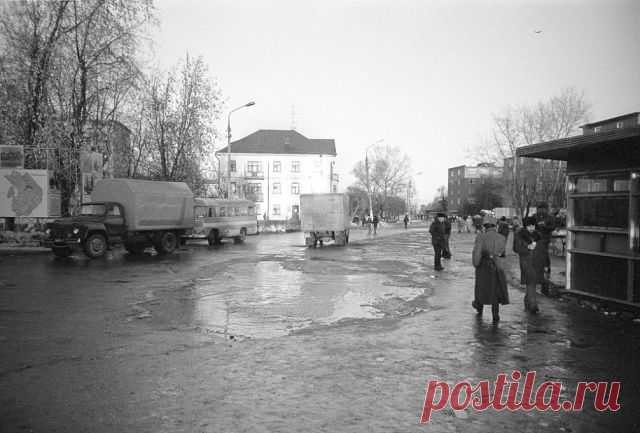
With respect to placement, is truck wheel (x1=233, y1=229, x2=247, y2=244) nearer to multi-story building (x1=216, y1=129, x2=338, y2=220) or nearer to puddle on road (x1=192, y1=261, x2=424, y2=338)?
puddle on road (x1=192, y1=261, x2=424, y2=338)

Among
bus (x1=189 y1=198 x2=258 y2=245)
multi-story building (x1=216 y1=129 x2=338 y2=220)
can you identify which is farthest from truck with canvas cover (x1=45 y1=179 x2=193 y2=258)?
multi-story building (x1=216 y1=129 x2=338 y2=220)

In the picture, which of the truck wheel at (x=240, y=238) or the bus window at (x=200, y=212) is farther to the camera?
the truck wheel at (x=240, y=238)

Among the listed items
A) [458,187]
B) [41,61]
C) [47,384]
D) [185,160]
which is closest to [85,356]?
[47,384]

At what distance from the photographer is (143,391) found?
5117 millimetres

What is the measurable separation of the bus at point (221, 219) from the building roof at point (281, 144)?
49223 mm

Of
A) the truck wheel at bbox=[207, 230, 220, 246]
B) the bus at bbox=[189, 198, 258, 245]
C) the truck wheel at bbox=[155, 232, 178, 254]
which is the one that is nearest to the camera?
the truck wheel at bbox=[155, 232, 178, 254]

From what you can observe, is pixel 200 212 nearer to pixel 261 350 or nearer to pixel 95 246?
pixel 95 246

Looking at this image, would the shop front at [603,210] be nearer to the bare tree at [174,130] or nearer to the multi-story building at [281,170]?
the bare tree at [174,130]

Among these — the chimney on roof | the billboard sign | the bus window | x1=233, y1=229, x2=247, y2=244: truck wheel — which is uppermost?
the chimney on roof

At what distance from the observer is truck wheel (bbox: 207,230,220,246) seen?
3097cm

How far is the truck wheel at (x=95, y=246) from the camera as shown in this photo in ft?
66.1

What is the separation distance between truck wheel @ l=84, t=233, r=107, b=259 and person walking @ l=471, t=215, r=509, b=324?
52.2ft

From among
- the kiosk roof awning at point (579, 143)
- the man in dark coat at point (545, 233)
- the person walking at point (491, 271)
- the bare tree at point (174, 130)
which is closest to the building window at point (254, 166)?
the bare tree at point (174, 130)

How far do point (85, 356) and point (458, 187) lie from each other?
151 meters
